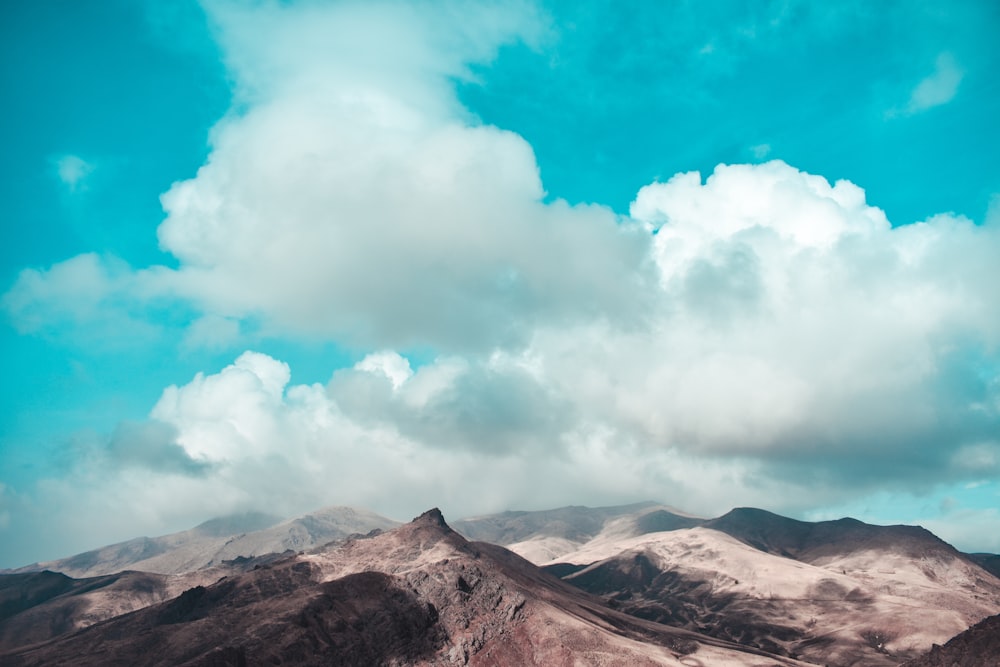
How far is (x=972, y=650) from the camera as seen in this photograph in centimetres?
11381

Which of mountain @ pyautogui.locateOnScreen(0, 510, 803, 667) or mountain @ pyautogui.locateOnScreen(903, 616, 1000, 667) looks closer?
mountain @ pyautogui.locateOnScreen(903, 616, 1000, 667)

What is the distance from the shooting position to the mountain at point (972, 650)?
11112 cm

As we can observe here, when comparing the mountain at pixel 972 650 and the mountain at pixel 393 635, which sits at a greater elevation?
the mountain at pixel 972 650

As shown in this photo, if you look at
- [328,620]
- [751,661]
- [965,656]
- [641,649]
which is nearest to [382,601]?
[328,620]

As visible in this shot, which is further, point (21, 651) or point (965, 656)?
point (21, 651)

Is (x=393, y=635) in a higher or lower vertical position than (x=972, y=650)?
lower

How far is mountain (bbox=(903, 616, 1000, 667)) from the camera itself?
365 feet

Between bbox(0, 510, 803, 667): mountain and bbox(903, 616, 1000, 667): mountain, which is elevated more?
bbox(903, 616, 1000, 667): mountain

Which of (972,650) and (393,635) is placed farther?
(393,635)

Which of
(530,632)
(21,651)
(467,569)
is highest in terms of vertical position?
(467,569)

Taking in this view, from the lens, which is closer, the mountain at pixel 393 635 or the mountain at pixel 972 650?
the mountain at pixel 972 650

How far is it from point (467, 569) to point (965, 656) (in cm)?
12051

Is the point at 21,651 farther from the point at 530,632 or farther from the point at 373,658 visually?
the point at 530,632

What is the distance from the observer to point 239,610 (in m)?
176
